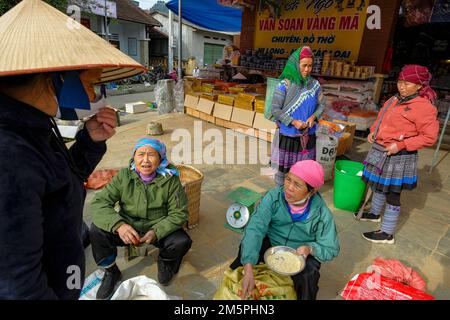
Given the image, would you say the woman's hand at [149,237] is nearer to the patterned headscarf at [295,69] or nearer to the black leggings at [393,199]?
the patterned headscarf at [295,69]

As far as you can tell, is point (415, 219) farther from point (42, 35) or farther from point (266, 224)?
point (42, 35)

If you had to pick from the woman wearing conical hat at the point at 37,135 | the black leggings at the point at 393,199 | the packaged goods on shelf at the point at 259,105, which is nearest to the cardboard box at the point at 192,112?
the packaged goods on shelf at the point at 259,105

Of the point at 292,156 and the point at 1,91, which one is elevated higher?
the point at 1,91

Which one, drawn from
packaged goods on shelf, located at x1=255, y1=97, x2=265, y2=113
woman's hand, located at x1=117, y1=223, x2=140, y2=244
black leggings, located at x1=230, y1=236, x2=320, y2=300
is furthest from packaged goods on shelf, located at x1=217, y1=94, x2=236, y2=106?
black leggings, located at x1=230, y1=236, x2=320, y2=300

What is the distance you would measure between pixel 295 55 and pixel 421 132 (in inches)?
53.8

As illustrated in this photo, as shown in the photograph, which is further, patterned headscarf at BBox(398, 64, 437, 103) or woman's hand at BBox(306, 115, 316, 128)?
woman's hand at BBox(306, 115, 316, 128)

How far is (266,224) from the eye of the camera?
1.85 meters

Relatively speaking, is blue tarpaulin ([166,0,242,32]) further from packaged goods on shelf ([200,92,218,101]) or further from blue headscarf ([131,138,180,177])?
blue headscarf ([131,138,180,177])

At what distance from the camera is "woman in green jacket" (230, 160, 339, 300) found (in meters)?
1.75

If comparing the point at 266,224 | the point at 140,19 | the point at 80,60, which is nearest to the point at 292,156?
the point at 266,224

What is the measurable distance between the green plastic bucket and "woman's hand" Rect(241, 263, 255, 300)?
198 cm

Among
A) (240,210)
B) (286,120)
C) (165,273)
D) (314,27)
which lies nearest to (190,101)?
(314,27)

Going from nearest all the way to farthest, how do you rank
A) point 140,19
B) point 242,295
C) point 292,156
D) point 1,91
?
point 1,91, point 242,295, point 292,156, point 140,19

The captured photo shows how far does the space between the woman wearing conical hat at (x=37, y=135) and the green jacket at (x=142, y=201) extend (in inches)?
41.6
